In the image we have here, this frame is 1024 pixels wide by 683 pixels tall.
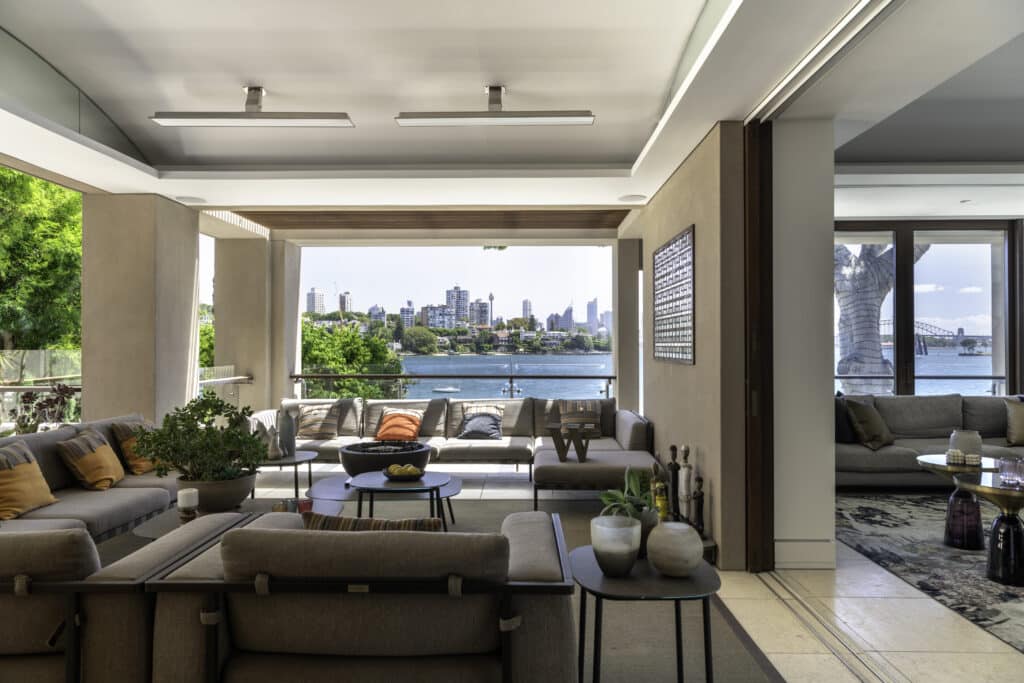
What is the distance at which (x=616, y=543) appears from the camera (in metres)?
1.93

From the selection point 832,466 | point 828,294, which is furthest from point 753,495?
point 828,294

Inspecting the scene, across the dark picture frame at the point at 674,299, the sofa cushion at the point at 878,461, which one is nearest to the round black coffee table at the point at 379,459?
the dark picture frame at the point at 674,299

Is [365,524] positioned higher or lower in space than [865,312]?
lower

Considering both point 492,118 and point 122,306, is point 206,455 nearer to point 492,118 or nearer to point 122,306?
point 492,118

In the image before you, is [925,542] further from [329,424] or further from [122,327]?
[122,327]

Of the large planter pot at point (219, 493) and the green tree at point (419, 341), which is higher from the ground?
the green tree at point (419, 341)

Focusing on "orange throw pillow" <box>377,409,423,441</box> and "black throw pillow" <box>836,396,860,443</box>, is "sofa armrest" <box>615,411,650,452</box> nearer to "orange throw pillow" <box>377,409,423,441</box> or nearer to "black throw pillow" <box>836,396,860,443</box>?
"black throw pillow" <box>836,396,860,443</box>

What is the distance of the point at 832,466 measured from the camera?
371 cm

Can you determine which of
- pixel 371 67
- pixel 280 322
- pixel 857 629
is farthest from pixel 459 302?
pixel 857 629

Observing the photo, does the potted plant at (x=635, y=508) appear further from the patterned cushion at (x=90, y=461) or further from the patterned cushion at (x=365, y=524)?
the patterned cushion at (x=90, y=461)

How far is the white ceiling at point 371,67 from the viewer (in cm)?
359

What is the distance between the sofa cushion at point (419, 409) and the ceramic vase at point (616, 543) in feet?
15.7

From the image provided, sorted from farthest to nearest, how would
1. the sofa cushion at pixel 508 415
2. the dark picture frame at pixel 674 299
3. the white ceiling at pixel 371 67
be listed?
1. the sofa cushion at pixel 508 415
2. the dark picture frame at pixel 674 299
3. the white ceiling at pixel 371 67

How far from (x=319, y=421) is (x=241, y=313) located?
6.49 ft
